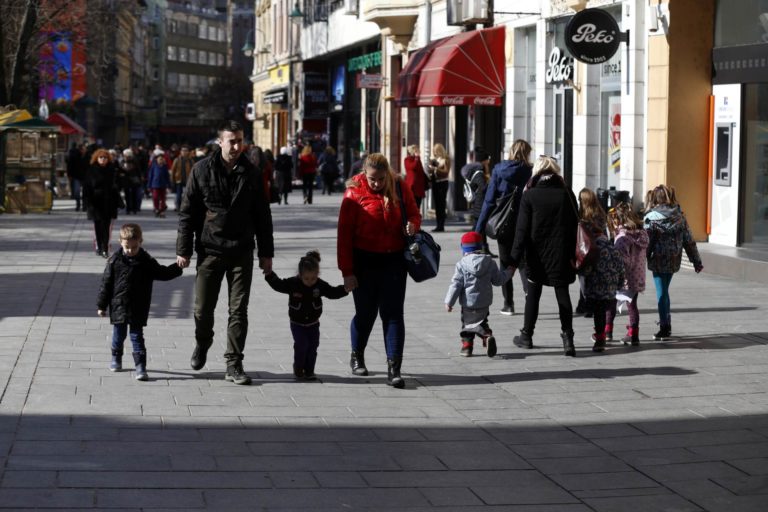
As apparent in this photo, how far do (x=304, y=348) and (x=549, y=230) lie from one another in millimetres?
2534

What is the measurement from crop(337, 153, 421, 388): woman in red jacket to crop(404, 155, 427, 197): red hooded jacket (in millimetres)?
16055

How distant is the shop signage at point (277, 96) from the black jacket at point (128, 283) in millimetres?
48864

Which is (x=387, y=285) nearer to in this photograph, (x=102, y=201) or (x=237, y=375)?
(x=237, y=375)

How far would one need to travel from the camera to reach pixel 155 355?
431 inches

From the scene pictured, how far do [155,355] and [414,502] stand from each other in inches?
190

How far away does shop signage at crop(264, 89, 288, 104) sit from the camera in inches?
2310

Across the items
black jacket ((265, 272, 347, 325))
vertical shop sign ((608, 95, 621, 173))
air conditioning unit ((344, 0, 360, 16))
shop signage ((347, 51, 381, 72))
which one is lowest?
black jacket ((265, 272, 347, 325))

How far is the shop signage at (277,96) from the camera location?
192 ft

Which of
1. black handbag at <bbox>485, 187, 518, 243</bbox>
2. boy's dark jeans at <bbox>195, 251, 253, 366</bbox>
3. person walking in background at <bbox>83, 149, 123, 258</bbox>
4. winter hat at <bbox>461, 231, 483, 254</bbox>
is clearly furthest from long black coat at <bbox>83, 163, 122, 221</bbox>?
boy's dark jeans at <bbox>195, 251, 253, 366</bbox>

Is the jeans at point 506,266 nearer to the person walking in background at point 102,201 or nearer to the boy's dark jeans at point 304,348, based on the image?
the boy's dark jeans at point 304,348

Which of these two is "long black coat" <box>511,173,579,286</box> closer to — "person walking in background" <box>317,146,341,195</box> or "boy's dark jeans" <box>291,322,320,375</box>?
"boy's dark jeans" <box>291,322,320,375</box>

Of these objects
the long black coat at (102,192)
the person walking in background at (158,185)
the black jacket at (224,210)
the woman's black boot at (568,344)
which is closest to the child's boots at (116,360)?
the black jacket at (224,210)

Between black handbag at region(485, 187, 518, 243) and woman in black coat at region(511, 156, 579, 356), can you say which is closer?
woman in black coat at region(511, 156, 579, 356)

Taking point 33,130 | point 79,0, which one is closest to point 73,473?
point 33,130
